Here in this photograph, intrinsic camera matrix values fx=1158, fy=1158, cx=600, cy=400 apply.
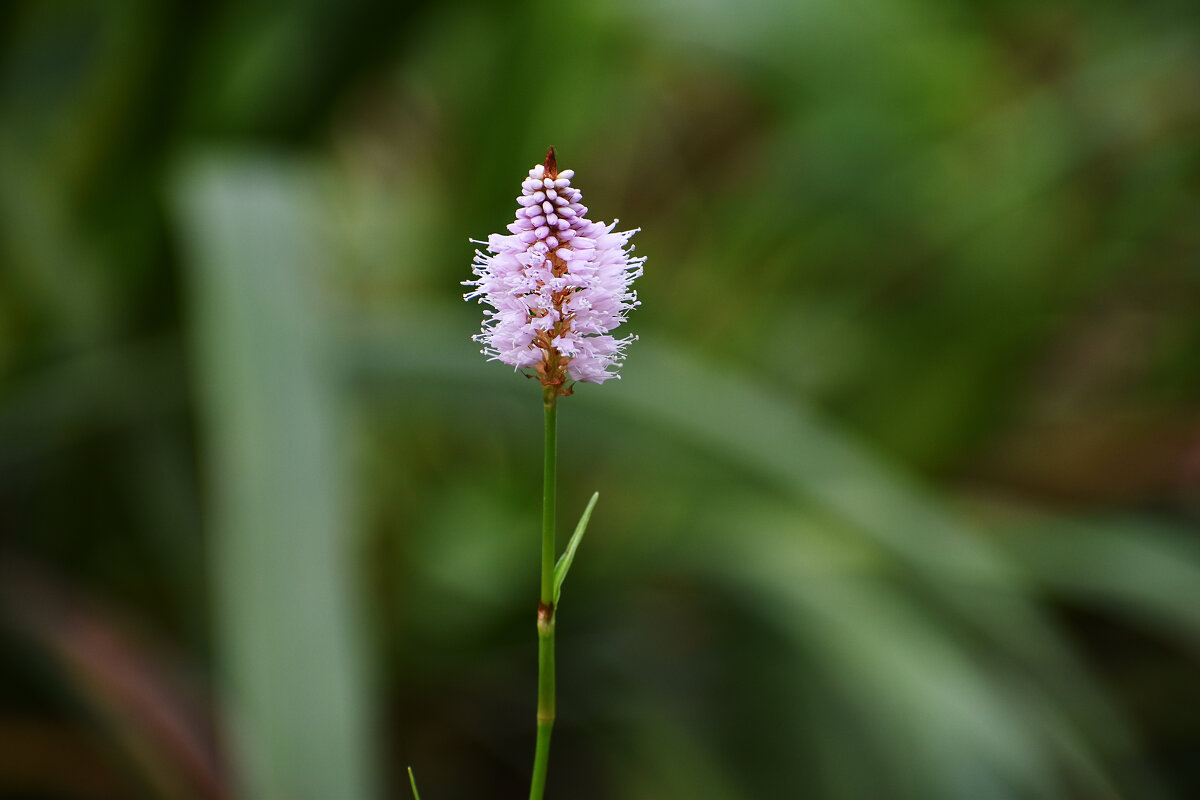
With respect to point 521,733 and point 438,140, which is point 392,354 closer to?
point 521,733

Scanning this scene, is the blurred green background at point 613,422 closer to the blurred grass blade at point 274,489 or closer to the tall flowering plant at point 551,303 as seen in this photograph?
Result: the blurred grass blade at point 274,489

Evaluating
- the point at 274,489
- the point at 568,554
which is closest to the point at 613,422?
the point at 274,489

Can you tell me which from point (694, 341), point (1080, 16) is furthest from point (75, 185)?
point (1080, 16)

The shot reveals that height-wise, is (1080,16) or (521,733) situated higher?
(1080,16)

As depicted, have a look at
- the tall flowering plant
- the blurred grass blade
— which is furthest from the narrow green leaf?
the blurred grass blade

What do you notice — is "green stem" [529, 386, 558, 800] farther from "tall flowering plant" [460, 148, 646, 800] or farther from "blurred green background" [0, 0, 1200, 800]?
"blurred green background" [0, 0, 1200, 800]

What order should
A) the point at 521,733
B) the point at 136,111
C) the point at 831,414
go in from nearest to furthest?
the point at 521,733 < the point at 136,111 < the point at 831,414

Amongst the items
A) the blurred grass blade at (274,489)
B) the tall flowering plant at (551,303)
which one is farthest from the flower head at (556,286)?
the blurred grass blade at (274,489)
